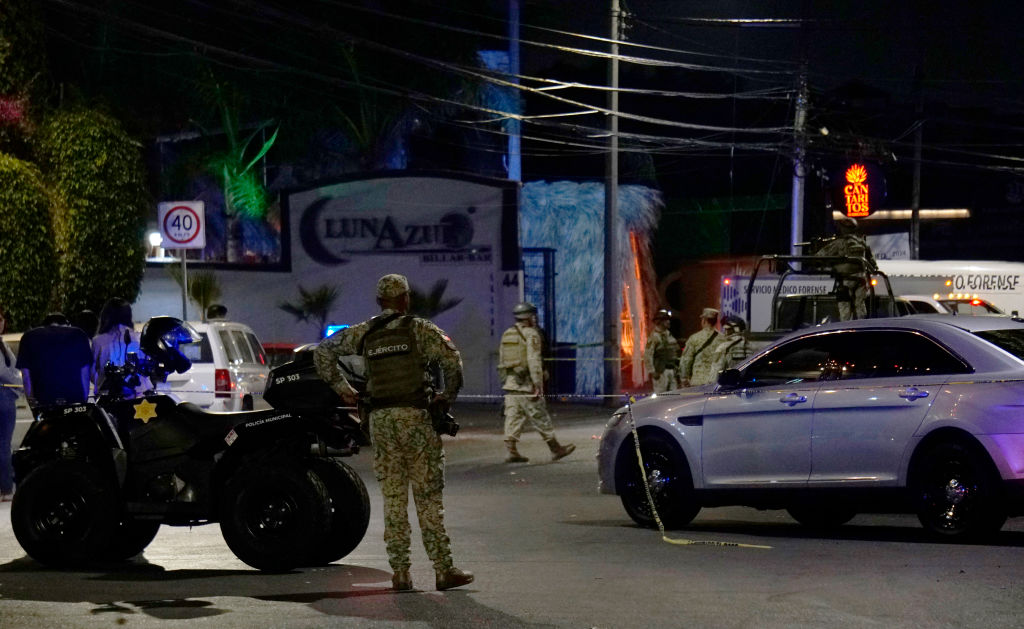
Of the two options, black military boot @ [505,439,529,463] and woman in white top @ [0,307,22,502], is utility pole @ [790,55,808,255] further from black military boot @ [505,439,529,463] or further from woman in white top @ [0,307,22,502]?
woman in white top @ [0,307,22,502]

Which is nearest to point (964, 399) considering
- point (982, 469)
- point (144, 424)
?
point (982, 469)

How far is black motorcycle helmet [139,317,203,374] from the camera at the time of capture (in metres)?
10.2

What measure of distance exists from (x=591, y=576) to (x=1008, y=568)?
2.34m

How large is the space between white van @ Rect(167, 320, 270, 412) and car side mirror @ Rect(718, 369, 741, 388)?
8.80 metres

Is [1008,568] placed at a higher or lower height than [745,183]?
lower

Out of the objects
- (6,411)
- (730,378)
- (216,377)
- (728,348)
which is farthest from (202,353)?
(730,378)

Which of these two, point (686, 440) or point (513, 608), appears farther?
point (686, 440)

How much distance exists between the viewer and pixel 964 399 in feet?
32.1

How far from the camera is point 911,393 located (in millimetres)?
10086

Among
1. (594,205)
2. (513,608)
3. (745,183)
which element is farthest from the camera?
(745,183)

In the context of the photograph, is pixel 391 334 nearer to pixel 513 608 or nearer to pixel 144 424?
pixel 513 608

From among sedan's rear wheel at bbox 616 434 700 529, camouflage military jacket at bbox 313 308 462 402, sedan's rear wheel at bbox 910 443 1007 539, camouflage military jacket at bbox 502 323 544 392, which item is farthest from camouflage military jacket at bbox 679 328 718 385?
camouflage military jacket at bbox 313 308 462 402

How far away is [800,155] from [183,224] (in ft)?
45.1

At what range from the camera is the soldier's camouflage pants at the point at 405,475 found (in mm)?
8117
